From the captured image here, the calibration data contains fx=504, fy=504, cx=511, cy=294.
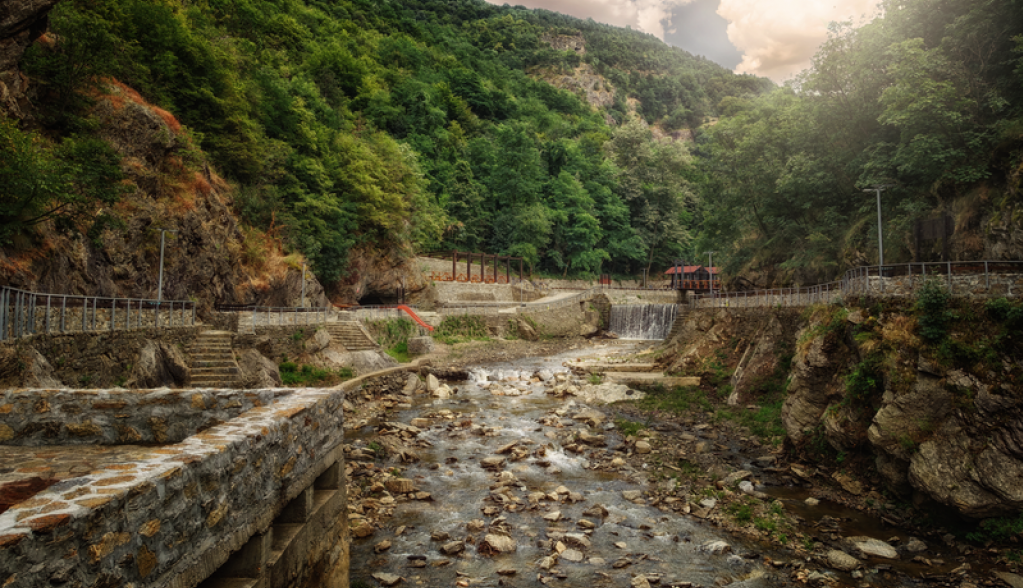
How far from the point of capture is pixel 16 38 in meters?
14.4

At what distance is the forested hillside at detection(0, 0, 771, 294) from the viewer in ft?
57.7

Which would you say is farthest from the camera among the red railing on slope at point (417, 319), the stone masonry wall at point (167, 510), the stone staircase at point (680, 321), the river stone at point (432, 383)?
the red railing on slope at point (417, 319)

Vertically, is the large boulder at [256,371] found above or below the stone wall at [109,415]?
below

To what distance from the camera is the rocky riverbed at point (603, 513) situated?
29.2 feet

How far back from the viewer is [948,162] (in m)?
20.0

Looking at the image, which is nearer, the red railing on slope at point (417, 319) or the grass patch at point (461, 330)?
the red railing on slope at point (417, 319)

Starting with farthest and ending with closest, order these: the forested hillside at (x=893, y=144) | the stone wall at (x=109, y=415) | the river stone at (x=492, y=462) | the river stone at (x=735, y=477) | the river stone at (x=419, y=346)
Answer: the river stone at (x=419, y=346) < the forested hillside at (x=893, y=144) < the river stone at (x=492, y=462) < the river stone at (x=735, y=477) < the stone wall at (x=109, y=415)

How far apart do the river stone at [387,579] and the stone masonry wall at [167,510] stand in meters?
3.21

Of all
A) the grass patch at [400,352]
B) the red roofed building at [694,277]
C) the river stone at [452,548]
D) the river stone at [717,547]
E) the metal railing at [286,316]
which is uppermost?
the red roofed building at [694,277]

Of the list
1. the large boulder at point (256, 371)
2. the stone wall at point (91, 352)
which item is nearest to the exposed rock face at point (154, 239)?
the stone wall at point (91, 352)

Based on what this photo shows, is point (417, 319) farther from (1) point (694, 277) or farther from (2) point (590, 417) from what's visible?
(1) point (694, 277)

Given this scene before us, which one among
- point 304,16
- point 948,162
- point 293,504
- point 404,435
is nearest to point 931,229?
point 948,162

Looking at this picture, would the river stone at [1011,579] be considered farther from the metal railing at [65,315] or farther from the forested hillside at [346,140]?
the forested hillside at [346,140]

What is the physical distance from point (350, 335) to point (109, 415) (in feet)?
72.8
